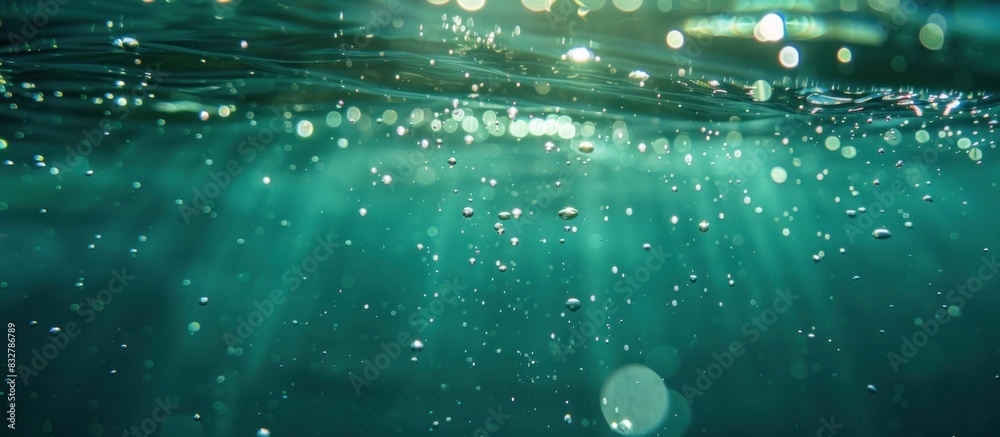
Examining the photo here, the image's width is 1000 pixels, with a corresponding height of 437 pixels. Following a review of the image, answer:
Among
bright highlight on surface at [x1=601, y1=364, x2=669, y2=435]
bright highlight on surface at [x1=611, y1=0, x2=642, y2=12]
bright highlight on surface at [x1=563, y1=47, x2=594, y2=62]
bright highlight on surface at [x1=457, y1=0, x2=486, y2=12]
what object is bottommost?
bright highlight on surface at [x1=601, y1=364, x2=669, y2=435]

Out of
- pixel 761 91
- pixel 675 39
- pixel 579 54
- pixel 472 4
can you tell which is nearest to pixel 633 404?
pixel 761 91

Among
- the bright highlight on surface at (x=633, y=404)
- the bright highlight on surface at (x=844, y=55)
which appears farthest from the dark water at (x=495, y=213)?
the bright highlight on surface at (x=633, y=404)

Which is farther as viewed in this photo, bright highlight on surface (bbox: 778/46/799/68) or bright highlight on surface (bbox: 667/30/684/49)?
bright highlight on surface (bbox: 778/46/799/68)

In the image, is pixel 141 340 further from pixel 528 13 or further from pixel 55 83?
pixel 528 13

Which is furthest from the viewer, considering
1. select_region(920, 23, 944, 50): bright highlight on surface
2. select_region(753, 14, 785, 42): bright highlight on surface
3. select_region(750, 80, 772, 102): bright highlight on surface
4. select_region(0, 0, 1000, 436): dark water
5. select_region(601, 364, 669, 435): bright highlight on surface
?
select_region(601, 364, 669, 435): bright highlight on surface

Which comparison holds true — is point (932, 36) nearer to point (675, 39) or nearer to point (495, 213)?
point (675, 39)

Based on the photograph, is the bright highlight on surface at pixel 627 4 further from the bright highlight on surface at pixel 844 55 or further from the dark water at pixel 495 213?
the bright highlight on surface at pixel 844 55

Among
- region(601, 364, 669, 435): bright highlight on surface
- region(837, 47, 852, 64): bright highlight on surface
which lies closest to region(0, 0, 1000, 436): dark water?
region(837, 47, 852, 64): bright highlight on surface

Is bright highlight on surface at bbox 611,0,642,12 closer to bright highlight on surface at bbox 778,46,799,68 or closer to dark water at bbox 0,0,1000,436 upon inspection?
dark water at bbox 0,0,1000,436
